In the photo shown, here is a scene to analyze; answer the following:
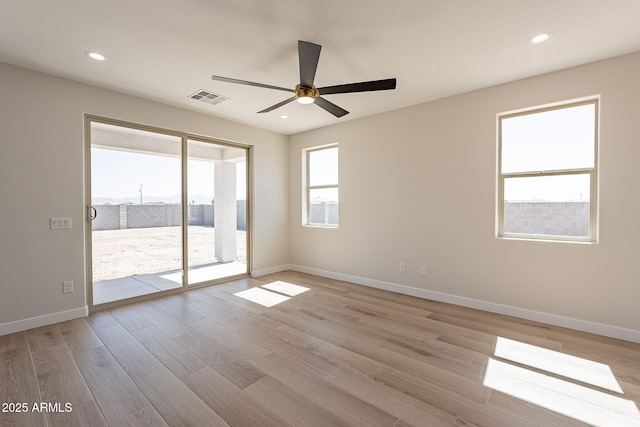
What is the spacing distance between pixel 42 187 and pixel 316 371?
3.44 metres

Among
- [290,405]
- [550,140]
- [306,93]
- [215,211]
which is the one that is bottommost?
[290,405]

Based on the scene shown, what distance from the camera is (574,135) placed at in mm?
3043

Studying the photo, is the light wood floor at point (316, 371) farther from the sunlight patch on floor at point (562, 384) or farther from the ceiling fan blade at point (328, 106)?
the ceiling fan blade at point (328, 106)

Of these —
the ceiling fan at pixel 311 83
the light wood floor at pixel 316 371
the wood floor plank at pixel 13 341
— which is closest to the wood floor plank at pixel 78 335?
the light wood floor at pixel 316 371

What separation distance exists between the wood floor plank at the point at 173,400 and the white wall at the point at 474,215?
3088mm

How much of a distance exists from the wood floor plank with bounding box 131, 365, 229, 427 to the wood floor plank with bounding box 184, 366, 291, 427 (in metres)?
0.04

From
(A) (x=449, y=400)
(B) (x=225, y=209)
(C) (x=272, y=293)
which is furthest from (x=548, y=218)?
(B) (x=225, y=209)

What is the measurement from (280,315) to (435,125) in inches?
125

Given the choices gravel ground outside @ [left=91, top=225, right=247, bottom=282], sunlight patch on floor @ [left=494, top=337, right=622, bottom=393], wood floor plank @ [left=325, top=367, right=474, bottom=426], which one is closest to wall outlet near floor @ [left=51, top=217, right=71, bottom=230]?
gravel ground outside @ [left=91, top=225, right=247, bottom=282]

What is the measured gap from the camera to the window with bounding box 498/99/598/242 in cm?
297

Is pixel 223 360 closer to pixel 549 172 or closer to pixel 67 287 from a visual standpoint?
pixel 67 287

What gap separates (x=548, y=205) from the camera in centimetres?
319

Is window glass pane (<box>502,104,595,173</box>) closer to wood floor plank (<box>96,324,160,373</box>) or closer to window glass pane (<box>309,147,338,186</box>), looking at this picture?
window glass pane (<box>309,147,338,186</box>)

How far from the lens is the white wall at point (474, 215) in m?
2.73
